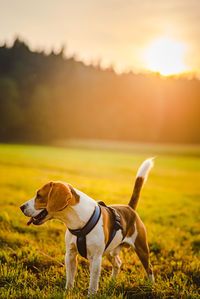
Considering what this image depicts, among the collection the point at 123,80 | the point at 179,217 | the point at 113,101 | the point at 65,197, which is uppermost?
the point at 123,80

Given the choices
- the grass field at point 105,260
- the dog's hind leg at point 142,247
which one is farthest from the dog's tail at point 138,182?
the grass field at point 105,260

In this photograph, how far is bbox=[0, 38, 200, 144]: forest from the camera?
105ft

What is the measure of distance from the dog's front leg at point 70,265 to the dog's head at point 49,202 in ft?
1.64

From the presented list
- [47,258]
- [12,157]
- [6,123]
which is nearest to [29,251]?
[47,258]

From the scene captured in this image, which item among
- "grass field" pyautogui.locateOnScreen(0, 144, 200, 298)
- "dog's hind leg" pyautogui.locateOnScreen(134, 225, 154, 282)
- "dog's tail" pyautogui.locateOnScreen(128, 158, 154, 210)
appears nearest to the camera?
"grass field" pyautogui.locateOnScreen(0, 144, 200, 298)

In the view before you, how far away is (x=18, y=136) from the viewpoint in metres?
25.8

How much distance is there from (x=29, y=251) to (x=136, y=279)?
1.71 meters

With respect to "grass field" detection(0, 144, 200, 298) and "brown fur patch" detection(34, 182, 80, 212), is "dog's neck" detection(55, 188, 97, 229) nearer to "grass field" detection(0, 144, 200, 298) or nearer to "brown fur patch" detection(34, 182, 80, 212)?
→ "brown fur patch" detection(34, 182, 80, 212)

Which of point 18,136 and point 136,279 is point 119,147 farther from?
point 136,279

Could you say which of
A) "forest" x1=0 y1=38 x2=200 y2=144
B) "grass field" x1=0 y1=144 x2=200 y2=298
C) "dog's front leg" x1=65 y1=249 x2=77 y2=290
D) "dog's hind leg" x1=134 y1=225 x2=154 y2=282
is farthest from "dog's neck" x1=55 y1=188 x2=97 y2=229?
"forest" x1=0 y1=38 x2=200 y2=144

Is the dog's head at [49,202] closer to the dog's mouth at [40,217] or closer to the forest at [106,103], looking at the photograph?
the dog's mouth at [40,217]

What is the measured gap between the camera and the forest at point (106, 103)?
3198 centimetres

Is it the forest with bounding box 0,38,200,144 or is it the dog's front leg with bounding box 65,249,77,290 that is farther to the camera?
the forest with bounding box 0,38,200,144

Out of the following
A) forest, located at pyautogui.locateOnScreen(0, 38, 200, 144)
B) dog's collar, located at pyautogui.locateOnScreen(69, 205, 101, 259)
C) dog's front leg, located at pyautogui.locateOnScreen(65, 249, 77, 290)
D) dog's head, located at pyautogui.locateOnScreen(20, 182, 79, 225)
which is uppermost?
forest, located at pyautogui.locateOnScreen(0, 38, 200, 144)
